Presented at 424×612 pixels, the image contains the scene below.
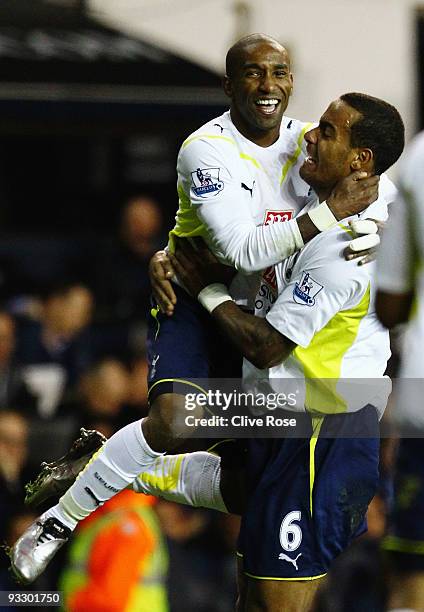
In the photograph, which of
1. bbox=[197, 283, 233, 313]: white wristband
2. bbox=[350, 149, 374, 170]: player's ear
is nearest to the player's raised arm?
bbox=[197, 283, 233, 313]: white wristband

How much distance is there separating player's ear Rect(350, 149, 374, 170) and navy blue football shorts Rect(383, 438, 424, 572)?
1419 mm

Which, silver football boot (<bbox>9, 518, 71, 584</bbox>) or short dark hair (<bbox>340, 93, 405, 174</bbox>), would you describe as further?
silver football boot (<bbox>9, 518, 71, 584</bbox>)

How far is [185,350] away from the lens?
5.51 m

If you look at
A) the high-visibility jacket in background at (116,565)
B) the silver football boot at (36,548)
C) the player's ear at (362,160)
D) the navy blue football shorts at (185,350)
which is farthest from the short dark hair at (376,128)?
the high-visibility jacket in background at (116,565)

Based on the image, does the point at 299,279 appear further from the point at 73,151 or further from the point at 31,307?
the point at 73,151

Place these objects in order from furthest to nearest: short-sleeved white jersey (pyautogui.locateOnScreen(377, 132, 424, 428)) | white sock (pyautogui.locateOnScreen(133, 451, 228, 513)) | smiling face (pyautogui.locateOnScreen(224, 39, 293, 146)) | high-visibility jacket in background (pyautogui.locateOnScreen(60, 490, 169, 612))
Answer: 1. high-visibility jacket in background (pyautogui.locateOnScreen(60, 490, 169, 612))
2. white sock (pyautogui.locateOnScreen(133, 451, 228, 513))
3. smiling face (pyautogui.locateOnScreen(224, 39, 293, 146))
4. short-sleeved white jersey (pyautogui.locateOnScreen(377, 132, 424, 428))

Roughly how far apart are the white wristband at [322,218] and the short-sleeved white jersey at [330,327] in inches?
1.1

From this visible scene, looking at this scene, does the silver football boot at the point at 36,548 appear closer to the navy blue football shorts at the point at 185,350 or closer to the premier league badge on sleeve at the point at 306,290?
the navy blue football shorts at the point at 185,350

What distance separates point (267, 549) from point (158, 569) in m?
2.45

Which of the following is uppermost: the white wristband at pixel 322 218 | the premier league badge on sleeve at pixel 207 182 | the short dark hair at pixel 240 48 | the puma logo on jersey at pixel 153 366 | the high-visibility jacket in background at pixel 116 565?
the short dark hair at pixel 240 48

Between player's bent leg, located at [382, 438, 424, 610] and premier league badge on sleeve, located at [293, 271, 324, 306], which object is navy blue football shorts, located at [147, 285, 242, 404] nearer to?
premier league badge on sleeve, located at [293, 271, 324, 306]

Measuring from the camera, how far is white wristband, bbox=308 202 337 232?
5.22 metres

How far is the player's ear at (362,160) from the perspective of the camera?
5.27m

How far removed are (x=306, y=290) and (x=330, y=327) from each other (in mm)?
199
